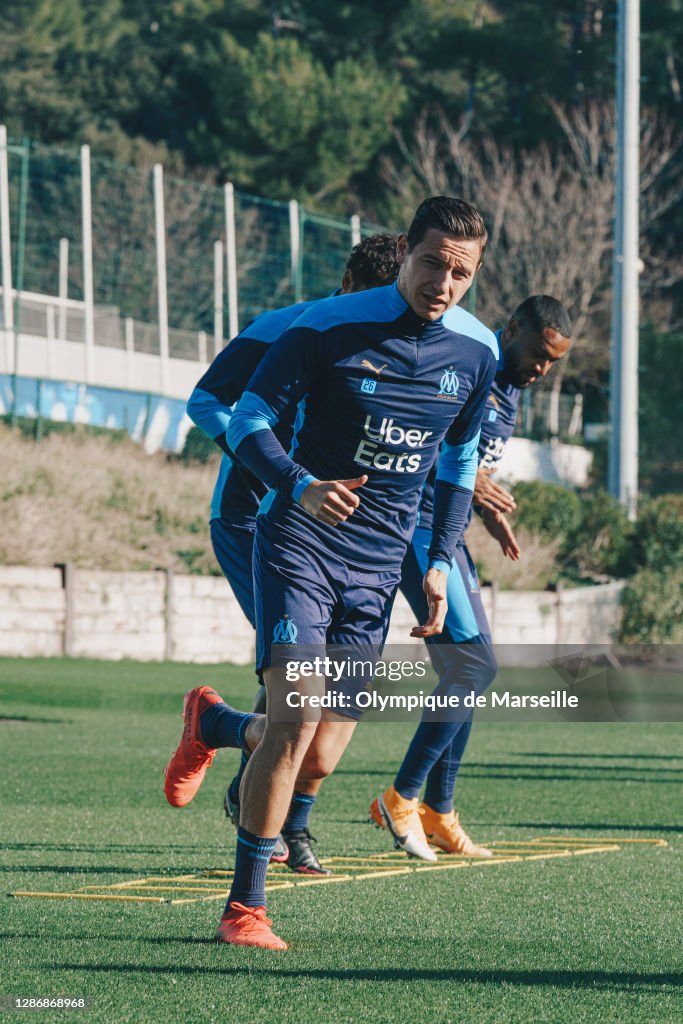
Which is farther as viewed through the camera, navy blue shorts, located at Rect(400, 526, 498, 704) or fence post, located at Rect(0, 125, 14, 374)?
fence post, located at Rect(0, 125, 14, 374)

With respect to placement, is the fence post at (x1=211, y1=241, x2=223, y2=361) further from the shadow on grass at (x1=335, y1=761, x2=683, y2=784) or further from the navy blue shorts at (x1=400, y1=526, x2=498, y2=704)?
the navy blue shorts at (x1=400, y1=526, x2=498, y2=704)

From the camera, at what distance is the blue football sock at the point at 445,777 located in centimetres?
689

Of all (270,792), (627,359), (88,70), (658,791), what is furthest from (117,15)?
(270,792)

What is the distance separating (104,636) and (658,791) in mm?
10071

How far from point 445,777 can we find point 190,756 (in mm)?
1545

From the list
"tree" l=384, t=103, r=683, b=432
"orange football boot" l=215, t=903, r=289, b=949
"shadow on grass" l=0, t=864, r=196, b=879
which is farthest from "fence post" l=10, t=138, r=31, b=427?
"tree" l=384, t=103, r=683, b=432

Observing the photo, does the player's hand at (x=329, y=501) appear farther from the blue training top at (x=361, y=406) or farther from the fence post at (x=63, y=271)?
the fence post at (x=63, y=271)

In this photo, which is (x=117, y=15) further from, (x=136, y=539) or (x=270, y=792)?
(x=270, y=792)

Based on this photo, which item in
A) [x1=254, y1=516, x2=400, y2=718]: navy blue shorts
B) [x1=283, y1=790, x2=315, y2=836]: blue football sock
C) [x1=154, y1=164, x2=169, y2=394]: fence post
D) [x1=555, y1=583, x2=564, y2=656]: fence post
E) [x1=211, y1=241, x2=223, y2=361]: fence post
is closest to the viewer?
[x1=254, y1=516, x2=400, y2=718]: navy blue shorts

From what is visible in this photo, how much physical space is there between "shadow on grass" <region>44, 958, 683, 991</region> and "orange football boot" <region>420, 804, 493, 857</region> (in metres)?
2.42

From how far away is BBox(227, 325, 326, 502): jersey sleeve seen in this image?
475 centimetres

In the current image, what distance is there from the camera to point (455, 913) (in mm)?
5328

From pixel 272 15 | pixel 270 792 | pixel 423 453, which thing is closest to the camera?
pixel 270 792

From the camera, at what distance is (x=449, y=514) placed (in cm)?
554
